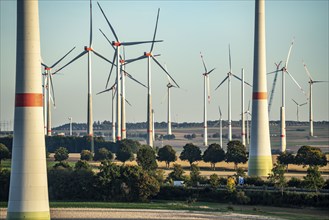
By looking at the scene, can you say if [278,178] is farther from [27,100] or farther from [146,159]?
[27,100]

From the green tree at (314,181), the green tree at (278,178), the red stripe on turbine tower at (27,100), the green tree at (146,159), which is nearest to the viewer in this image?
the red stripe on turbine tower at (27,100)

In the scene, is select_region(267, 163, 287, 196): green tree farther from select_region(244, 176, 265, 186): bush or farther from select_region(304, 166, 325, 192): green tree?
select_region(304, 166, 325, 192): green tree

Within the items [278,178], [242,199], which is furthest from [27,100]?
[278,178]

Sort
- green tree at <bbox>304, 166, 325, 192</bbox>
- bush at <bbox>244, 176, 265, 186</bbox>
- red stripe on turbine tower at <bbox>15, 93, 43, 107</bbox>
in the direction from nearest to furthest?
red stripe on turbine tower at <bbox>15, 93, 43, 107</bbox>, green tree at <bbox>304, 166, 325, 192</bbox>, bush at <bbox>244, 176, 265, 186</bbox>

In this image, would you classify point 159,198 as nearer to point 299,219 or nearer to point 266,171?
point 266,171

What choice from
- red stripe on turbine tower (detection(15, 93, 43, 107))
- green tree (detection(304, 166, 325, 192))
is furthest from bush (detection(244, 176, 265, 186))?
red stripe on turbine tower (detection(15, 93, 43, 107))

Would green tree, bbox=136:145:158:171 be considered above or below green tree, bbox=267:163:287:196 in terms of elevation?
above

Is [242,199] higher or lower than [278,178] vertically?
lower

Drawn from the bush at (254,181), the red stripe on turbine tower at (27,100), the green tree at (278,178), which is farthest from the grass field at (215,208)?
the red stripe on turbine tower at (27,100)

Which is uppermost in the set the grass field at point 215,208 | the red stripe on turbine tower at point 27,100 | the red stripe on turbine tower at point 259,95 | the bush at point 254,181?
the red stripe on turbine tower at point 259,95

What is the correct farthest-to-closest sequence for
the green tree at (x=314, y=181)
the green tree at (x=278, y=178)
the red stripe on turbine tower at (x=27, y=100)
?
the green tree at (x=278, y=178)
the green tree at (x=314, y=181)
the red stripe on turbine tower at (x=27, y=100)

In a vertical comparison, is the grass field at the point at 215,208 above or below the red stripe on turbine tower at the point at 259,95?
below

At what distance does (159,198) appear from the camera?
484 feet

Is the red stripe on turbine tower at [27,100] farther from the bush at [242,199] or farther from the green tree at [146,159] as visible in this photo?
the green tree at [146,159]
